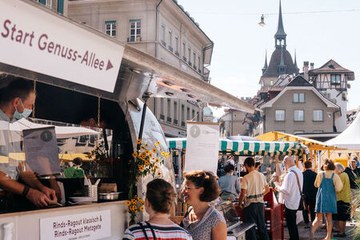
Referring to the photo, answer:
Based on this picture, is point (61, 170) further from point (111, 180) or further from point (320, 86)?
point (320, 86)

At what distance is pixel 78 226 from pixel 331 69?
79.7m

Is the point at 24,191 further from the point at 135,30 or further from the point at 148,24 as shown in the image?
the point at 135,30

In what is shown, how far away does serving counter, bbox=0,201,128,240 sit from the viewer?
418cm

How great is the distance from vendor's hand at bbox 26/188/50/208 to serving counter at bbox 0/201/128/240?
297 mm

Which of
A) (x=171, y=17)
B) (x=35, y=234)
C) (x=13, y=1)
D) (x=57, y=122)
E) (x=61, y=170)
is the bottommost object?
(x=35, y=234)

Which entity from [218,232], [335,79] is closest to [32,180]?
[218,232]

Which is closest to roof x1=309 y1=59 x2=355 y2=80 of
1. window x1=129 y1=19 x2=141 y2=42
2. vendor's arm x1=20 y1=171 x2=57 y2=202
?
window x1=129 y1=19 x2=141 y2=42

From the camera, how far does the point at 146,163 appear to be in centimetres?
623

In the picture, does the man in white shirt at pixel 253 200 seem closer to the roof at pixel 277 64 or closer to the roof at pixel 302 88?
the roof at pixel 302 88

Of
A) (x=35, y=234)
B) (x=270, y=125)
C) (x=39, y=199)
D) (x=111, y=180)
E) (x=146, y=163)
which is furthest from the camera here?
(x=270, y=125)

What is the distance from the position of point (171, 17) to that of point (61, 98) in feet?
121

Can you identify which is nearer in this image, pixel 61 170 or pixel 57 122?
pixel 61 170

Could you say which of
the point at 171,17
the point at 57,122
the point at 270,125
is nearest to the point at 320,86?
the point at 270,125

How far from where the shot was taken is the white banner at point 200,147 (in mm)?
7877
